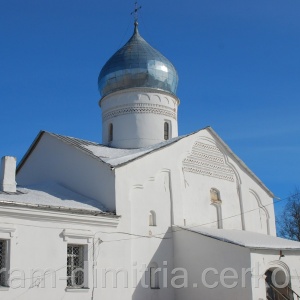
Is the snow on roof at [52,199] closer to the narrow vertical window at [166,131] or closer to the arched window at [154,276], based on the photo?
the arched window at [154,276]

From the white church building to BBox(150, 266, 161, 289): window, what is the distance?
0.10ft

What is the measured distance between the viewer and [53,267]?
41.2ft

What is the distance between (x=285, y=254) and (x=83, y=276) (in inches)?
219

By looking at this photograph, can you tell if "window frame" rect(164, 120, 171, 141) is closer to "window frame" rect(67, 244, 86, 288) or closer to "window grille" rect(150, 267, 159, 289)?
"window grille" rect(150, 267, 159, 289)

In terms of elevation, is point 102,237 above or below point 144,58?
below

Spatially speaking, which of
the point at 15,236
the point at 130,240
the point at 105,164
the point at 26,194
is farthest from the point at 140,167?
the point at 15,236

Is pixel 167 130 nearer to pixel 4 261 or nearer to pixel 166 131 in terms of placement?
pixel 166 131

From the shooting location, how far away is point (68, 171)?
15594 millimetres

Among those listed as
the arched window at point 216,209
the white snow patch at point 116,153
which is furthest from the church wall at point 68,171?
the arched window at point 216,209

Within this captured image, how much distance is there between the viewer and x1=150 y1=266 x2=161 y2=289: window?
14452 millimetres

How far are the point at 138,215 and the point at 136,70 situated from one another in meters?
6.13

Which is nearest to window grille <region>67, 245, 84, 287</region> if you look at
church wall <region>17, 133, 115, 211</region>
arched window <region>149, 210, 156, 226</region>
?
church wall <region>17, 133, 115, 211</region>

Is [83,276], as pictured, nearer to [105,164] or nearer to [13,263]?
[13,263]

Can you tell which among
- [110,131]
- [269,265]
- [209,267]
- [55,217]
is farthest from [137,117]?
[269,265]
